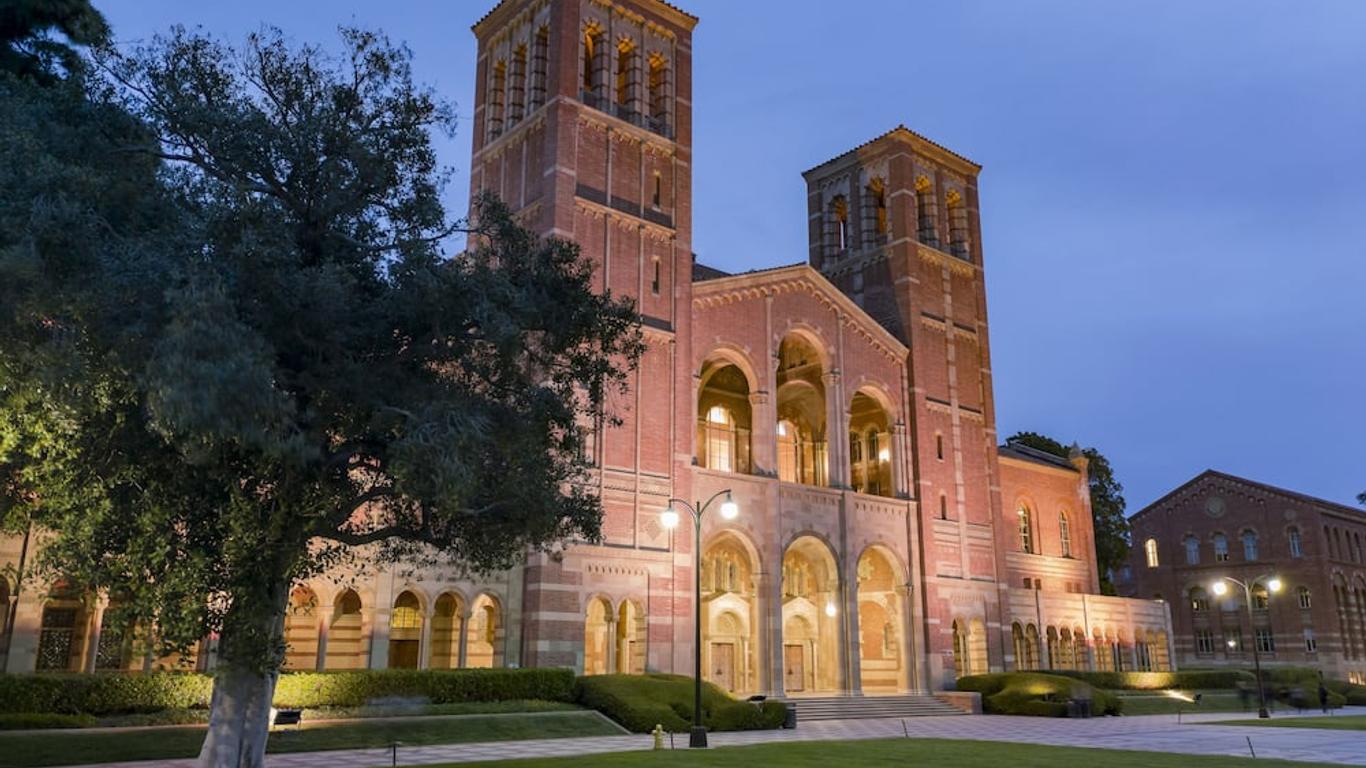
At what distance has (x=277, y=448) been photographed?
13641 mm

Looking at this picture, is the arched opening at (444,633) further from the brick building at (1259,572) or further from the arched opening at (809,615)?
the brick building at (1259,572)

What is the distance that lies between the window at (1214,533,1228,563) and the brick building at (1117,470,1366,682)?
Answer: 0.25 feet

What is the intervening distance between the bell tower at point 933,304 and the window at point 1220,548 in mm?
36034

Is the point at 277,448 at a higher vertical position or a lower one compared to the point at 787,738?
higher

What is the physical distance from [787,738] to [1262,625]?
198ft

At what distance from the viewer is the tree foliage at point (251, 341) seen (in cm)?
1395

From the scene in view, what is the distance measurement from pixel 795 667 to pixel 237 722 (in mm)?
31246

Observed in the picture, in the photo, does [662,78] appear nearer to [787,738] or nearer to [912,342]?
[912,342]

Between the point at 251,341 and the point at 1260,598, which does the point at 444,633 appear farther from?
the point at 1260,598

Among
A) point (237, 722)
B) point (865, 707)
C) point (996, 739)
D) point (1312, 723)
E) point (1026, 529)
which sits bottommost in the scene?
point (1312, 723)

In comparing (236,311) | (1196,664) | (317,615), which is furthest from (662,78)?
(1196,664)

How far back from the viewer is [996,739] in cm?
2759

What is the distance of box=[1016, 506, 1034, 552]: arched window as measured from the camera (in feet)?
180

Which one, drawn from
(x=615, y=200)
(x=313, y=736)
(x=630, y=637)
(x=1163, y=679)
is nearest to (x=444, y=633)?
(x=630, y=637)
